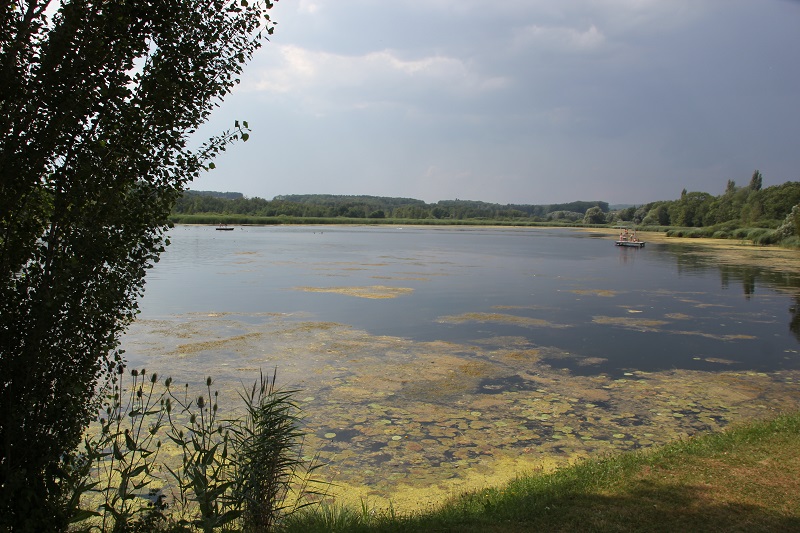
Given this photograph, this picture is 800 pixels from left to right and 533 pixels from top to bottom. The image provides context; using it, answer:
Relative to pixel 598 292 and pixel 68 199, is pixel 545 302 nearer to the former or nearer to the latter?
pixel 598 292

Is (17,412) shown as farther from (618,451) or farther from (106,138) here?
(618,451)

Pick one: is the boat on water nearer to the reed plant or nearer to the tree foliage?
the reed plant

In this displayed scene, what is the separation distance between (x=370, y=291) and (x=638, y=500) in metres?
14.9

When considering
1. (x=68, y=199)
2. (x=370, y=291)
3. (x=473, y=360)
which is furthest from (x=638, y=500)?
(x=370, y=291)

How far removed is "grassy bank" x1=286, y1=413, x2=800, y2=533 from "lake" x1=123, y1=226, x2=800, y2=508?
74 cm

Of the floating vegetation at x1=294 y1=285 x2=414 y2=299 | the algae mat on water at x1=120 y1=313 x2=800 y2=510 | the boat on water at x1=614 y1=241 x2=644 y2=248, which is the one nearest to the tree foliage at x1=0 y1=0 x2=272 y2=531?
the algae mat on water at x1=120 y1=313 x2=800 y2=510

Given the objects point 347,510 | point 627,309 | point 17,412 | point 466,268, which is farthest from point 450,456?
point 466,268

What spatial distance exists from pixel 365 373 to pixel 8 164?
636cm

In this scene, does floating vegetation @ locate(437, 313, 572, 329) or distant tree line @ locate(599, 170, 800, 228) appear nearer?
floating vegetation @ locate(437, 313, 572, 329)

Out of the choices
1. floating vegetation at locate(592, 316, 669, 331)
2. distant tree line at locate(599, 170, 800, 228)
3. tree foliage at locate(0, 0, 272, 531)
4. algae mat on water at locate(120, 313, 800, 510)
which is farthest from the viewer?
distant tree line at locate(599, 170, 800, 228)

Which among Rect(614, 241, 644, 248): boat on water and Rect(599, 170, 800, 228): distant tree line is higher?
Rect(599, 170, 800, 228): distant tree line

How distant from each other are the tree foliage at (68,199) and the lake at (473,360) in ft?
8.57

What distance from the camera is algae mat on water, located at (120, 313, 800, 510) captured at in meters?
5.77

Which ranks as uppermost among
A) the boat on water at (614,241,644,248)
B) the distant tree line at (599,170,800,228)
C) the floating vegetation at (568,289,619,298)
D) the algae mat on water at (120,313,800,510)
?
the distant tree line at (599,170,800,228)
